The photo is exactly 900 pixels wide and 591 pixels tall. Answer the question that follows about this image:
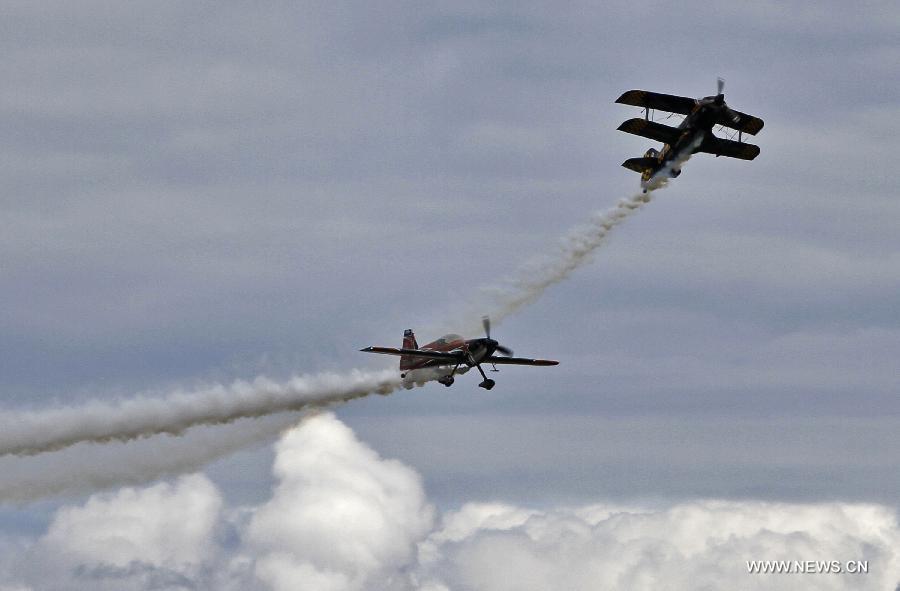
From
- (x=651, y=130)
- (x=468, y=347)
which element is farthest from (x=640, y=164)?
(x=468, y=347)

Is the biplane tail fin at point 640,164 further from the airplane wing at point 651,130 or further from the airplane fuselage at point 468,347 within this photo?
the airplane fuselage at point 468,347

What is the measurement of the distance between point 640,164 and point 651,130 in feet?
8.26

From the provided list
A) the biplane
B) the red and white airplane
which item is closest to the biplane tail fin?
the biplane

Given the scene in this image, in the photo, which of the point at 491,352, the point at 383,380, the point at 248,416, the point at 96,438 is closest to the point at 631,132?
the point at 491,352

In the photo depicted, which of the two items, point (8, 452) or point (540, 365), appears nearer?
point (8, 452)

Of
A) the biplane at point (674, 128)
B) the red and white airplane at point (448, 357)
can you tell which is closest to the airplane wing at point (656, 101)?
the biplane at point (674, 128)

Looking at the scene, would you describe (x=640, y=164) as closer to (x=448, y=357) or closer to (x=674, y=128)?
(x=674, y=128)

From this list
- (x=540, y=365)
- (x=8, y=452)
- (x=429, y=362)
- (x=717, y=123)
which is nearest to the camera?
(x=8, y=452)

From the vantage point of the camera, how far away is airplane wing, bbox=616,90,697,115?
68938 mm

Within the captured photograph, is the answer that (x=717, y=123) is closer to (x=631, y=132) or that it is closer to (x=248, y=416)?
(x=631, y=132)

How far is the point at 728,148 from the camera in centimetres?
7244

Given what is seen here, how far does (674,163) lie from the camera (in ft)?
227

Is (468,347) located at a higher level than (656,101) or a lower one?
lower

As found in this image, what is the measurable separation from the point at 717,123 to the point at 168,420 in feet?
119
